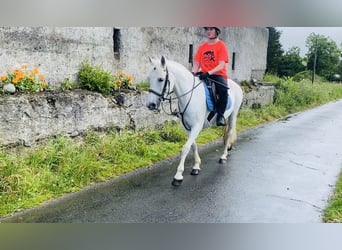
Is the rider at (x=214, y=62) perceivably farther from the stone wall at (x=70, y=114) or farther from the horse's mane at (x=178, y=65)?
the stone wall at (x=70, y=114)

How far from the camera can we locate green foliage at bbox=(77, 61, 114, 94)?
A: 2.94 meters

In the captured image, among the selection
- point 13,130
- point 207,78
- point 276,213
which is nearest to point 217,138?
point 207,78

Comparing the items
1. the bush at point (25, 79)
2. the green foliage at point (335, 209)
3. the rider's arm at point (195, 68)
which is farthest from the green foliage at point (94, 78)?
the green foliage at point (335, 209)

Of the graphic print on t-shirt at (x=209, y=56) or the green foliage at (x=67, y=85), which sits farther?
the green foliage at (x=67, y=85)

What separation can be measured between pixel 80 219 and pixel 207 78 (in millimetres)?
1276

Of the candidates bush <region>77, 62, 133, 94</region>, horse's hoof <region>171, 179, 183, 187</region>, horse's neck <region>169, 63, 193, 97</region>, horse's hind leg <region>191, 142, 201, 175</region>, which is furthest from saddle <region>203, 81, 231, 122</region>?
bush <region>77, 62, 133, 94</region>

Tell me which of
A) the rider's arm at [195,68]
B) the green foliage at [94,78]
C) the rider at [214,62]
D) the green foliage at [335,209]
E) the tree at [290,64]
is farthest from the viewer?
the green foliage at [94,78]

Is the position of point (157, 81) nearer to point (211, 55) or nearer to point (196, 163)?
point (211, 55)

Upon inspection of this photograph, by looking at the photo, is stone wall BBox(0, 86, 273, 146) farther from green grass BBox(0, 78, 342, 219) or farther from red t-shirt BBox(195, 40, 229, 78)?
red t-shirt BBox(195, 40, 229, 78)

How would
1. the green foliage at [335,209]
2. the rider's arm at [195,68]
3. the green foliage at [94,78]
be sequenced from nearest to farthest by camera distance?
1. the green foliage at [335,209]
2. the rider's arm at [195,68]
3. the green foliage at [94,78]

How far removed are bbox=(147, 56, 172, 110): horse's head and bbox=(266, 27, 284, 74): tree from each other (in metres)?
0.77

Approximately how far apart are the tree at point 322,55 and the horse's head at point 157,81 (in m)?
1.03

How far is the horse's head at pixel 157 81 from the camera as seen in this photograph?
8.14 feet

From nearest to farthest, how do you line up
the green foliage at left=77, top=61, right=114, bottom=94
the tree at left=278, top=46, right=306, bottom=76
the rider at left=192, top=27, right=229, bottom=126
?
the rider at left=192, top=27, right=229, bottom=126
the tree at left=278, top=46, right=306, bottom=76
the green foliage at left=77, top=61, right=114, bottom=94
